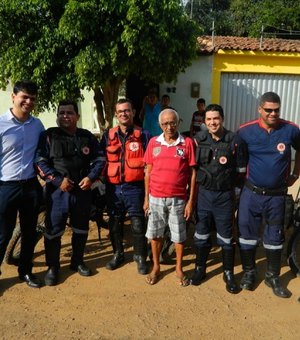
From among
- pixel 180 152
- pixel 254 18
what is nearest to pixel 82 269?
pixel 180 152

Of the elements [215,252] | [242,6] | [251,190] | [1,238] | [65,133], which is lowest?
[215,252]

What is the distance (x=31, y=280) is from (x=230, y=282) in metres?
1.96

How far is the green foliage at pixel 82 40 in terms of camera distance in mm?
6035

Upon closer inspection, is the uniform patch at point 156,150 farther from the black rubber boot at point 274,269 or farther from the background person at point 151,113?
the background person at point 151,113

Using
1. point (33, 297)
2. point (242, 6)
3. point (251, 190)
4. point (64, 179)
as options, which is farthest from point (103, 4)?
point (242, 6)

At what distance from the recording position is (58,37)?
A: 20.8ft

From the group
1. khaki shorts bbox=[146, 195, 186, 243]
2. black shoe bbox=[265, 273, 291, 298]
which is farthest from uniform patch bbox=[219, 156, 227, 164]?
black shoe bbox=[265, 273, 291, 298]

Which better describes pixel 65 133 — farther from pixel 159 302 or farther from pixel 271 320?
pixel 271 320

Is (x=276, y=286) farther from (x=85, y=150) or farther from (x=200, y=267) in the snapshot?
(x=85, y=150)

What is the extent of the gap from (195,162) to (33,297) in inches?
78.2

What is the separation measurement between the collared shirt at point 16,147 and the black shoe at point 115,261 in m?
1.29

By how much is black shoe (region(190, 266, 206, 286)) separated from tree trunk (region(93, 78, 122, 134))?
4136 mm

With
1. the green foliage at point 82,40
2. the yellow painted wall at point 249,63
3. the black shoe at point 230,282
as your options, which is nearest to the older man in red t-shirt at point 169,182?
the black shoe at point 230,282

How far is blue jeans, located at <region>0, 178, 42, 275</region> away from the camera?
148 inches
